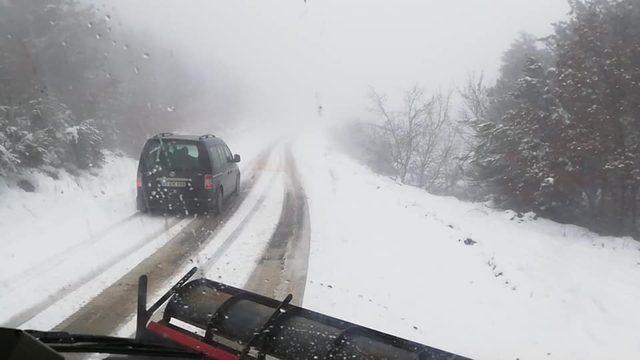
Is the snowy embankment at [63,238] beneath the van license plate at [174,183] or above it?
beneath

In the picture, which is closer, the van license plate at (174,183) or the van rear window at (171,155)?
the van rear window at (171,155)

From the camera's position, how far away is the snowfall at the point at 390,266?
6164 mm

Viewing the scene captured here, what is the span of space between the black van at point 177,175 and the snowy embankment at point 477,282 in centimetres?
284

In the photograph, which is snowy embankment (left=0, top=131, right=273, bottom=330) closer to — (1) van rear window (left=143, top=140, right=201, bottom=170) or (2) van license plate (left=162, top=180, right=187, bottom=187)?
(2) van license plate (left=162, top=180, right=187, bottom=187)

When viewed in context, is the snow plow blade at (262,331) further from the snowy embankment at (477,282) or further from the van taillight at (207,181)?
the van taillight at (207,181)

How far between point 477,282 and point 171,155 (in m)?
7.16

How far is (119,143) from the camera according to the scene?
19.5 metres

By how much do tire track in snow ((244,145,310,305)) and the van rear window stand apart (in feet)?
8.51

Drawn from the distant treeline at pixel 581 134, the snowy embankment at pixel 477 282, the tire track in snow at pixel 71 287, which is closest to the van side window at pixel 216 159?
the tire track in snow at pixel 71 287

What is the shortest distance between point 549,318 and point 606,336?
0.74 m

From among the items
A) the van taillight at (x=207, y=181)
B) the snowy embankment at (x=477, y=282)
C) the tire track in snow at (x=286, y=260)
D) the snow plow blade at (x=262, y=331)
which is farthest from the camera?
the van taillight at (x=207, y=181)

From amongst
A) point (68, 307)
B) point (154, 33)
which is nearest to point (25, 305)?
point (68, 307)

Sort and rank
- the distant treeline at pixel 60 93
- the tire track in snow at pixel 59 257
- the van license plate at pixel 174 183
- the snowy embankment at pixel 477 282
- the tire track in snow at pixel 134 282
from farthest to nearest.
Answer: the distant treeline at pixel 60 93, the van license plate at pixel 174 183, the tire track in snow at pixel 59 257, the snowy embankment at pixel 477 282, the tire track in snow at pixel 134 282

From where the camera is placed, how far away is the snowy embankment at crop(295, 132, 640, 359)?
6164 millimetres
